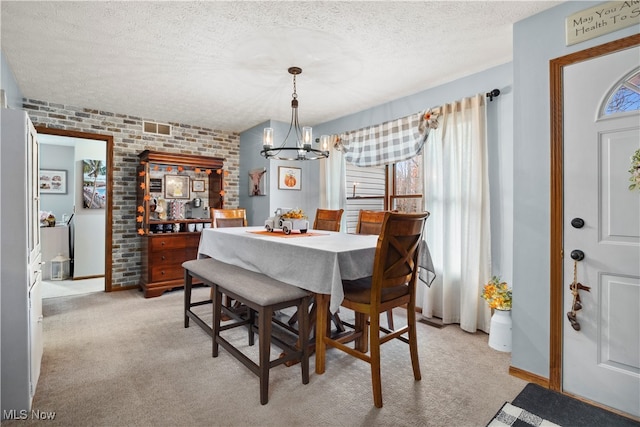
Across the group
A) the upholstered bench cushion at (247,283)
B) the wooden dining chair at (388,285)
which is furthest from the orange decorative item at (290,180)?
the wooden dining chair at (388,285)

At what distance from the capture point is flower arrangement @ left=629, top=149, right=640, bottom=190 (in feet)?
5.67

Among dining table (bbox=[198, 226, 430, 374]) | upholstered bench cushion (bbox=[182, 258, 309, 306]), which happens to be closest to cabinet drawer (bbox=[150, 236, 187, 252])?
upholstered bench cushion (bbox=[182, 258, 309, 306])

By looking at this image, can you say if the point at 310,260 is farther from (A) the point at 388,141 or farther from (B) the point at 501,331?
→ (A) the point at 388,141

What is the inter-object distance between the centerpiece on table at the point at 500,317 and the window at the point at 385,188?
116 cm

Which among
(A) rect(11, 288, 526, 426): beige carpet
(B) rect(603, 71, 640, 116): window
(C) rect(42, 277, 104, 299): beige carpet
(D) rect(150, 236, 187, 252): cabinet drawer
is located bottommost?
(A) rect(11, 288, 526, 426): beige carpet

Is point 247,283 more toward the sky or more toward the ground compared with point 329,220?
more toward the ground

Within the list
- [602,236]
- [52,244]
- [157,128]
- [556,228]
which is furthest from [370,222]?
[52,244]

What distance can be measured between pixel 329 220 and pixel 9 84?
10.9 feet

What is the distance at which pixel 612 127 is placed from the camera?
1.87 metres

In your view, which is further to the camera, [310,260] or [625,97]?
[310,260]

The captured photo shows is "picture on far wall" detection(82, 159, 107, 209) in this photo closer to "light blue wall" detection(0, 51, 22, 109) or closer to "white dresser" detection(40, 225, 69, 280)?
"white dresser" detection(40, 225, 69, 280)

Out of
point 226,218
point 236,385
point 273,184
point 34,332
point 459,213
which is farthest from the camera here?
point 273,184

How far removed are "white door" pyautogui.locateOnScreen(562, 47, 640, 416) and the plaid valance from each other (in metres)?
1.52

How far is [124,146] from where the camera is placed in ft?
15.1
